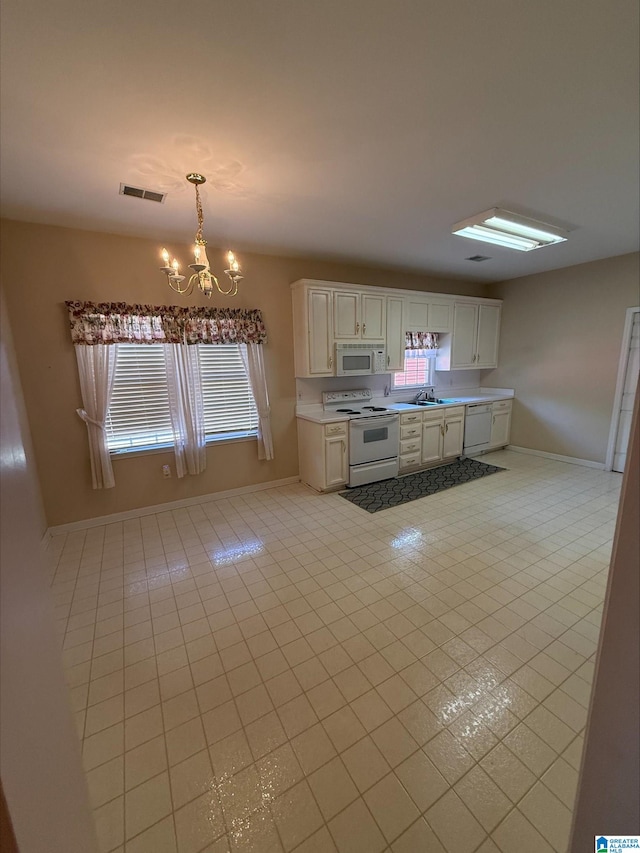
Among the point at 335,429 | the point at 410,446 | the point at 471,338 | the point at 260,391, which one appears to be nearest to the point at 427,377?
the point at 471,338

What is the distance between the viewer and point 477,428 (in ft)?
17.2

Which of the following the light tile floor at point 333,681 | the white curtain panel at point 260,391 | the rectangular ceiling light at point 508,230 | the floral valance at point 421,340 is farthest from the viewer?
the floral valance at point 421,340

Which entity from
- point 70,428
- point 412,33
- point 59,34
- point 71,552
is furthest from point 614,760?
point 70,428

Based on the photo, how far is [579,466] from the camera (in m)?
4.84

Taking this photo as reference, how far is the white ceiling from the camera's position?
1.22 m

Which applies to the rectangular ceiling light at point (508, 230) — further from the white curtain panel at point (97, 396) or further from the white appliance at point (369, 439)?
the white curtain panel at point (97, 396)

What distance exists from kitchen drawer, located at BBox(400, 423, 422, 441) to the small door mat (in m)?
0.55

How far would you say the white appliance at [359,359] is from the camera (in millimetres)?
4148

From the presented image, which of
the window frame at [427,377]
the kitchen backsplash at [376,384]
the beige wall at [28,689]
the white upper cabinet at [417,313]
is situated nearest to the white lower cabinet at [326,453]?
the kitchen backsplash at [376,384]

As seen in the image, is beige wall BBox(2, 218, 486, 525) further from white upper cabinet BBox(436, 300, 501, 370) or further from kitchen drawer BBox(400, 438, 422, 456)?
white upper cabinet BBox(436, 300, 501, 370)

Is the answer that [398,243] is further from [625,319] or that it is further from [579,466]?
[579,466]

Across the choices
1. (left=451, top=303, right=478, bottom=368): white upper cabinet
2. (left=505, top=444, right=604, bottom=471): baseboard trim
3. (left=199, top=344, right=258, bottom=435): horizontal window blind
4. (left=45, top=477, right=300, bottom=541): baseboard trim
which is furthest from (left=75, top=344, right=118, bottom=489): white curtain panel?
(left=505, top=444, right=604, bottom=471): baseboard trim

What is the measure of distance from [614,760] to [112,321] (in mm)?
3875

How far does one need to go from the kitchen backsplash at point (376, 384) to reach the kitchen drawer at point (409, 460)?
100 cm
